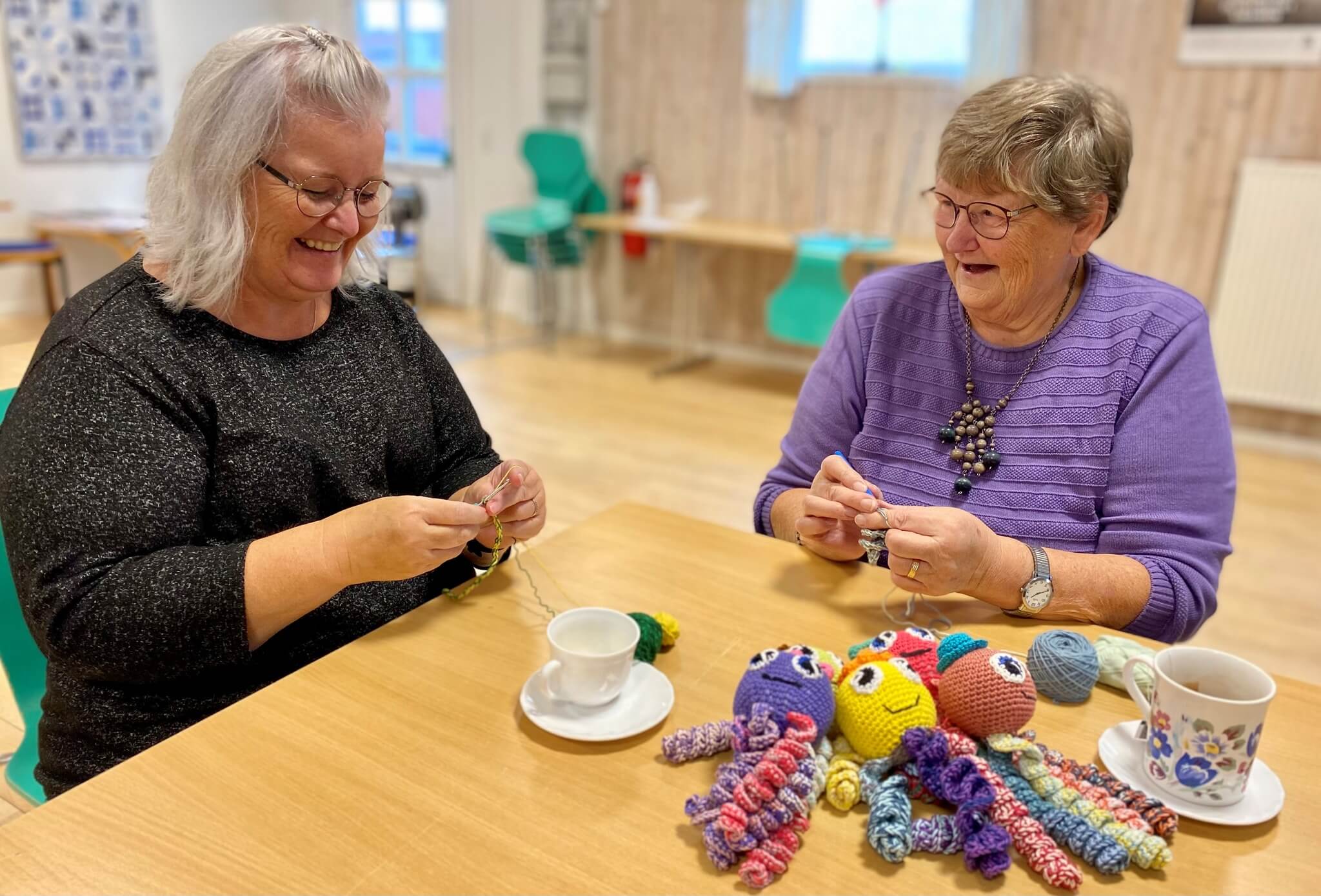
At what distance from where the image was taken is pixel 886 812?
0.78 metres

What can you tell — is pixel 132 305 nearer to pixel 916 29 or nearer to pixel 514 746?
pixel 514 746

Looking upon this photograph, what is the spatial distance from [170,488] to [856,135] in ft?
14.1

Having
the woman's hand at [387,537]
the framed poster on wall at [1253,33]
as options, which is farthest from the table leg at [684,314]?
the woman's hand at [387,537]

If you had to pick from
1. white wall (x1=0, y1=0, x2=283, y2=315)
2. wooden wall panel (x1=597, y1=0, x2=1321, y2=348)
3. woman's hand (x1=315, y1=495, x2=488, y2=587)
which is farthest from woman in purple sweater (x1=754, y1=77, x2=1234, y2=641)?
white wall (x1=0, y1=0, x2=283, y2=315)

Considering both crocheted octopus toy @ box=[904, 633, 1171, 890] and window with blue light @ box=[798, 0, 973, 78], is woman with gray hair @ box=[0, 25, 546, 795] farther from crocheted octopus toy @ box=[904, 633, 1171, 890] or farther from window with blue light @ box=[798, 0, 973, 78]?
window with blue light @ box=[798, 0, 973, 78]

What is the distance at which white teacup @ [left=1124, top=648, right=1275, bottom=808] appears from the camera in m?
0.80

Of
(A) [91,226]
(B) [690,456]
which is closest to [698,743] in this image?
(B) [690,456]

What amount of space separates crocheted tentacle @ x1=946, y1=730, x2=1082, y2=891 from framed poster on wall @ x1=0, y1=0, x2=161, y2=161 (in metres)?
6.39

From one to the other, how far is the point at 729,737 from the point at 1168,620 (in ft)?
2.12

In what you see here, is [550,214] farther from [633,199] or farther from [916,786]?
[916,786]

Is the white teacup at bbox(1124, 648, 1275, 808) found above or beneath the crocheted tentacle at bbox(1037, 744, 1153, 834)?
above

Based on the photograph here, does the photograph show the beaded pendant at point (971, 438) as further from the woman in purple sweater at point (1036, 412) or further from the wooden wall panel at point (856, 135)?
the wooden wall panel at point (856, 135)

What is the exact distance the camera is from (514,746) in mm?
883

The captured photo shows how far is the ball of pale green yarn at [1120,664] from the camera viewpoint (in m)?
0.94
